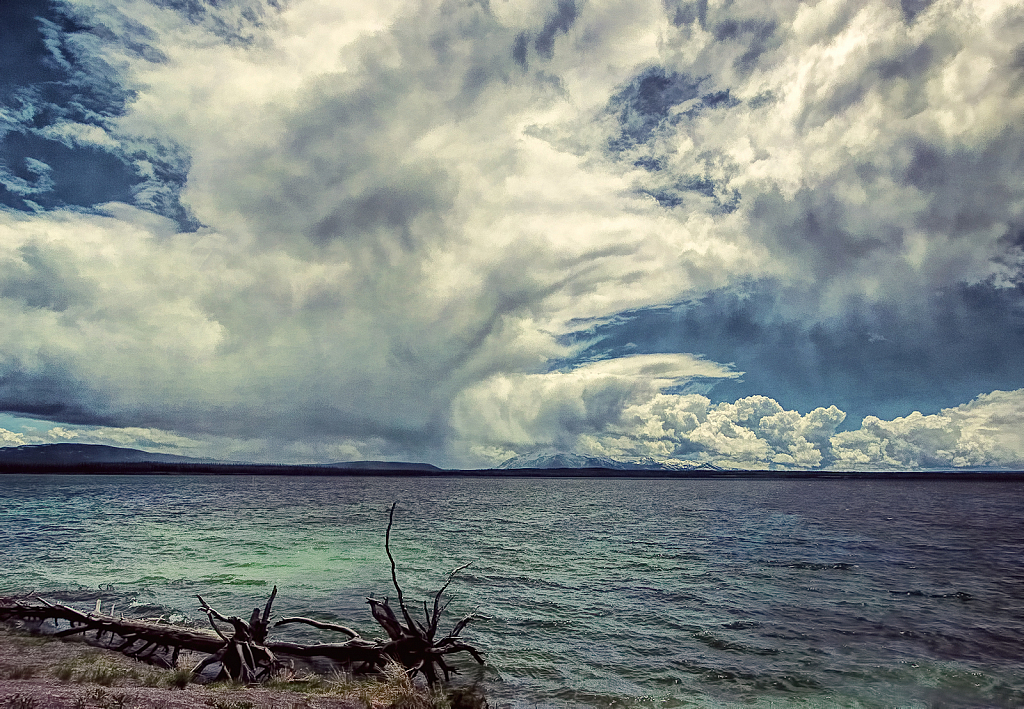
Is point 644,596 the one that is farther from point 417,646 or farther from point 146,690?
point 146,690

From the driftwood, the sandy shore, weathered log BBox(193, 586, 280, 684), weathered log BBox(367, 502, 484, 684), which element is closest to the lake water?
weathered log BBox(367, 502, 484, 684)

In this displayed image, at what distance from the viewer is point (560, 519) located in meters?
63.8

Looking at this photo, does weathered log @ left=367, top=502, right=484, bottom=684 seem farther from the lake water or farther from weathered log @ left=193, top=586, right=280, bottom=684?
weathered log @ left=193, top=586, right=280, bottom=684

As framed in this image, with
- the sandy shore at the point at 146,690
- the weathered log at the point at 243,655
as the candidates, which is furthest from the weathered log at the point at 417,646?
the weathered log at the point at 243,655

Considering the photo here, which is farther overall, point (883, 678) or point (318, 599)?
point (318, 599)

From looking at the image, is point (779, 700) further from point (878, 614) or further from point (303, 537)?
point (303, 537)

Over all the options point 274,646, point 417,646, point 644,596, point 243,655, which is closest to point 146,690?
point 243,655

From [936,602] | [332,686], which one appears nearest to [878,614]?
[936,602]

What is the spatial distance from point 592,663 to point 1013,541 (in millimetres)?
47092

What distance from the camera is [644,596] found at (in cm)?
2341

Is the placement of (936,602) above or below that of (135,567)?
above

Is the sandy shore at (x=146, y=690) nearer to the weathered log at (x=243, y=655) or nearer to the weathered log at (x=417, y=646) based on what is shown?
the weathered log at (x=417, y=646)

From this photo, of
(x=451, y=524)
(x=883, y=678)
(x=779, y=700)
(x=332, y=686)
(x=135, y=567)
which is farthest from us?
(x=451, y=524)

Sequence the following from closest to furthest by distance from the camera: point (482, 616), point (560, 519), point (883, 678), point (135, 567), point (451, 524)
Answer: point (883, 678)
point (482, 616)
point (135, 567)
point (451, 524)
point (560, 519)
